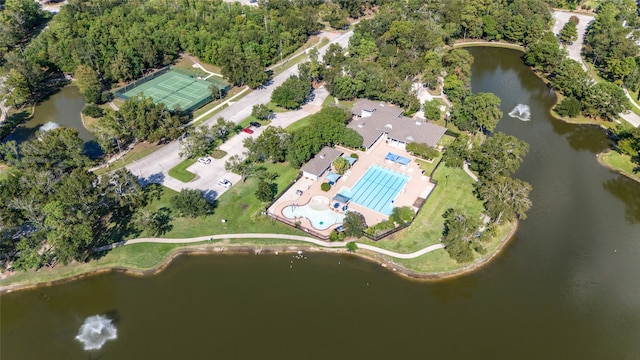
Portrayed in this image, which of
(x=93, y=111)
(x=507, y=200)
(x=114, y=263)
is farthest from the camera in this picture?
(x=93, y=111)

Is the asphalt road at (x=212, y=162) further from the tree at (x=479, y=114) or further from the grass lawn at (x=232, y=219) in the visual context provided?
the tree at (x=479, y=114)

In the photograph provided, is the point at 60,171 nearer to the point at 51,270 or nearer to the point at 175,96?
the point at 51,270

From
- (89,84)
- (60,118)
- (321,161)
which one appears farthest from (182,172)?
(60,118)

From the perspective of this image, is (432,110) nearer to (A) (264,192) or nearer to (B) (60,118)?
(A) (264,192)

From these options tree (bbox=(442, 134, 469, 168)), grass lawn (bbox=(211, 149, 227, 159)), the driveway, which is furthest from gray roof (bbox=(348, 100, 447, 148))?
the driveway

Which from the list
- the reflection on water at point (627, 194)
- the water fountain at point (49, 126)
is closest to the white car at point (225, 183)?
the water fountain at point (49, 126)

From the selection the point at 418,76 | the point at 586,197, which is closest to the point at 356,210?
the point at 586,197

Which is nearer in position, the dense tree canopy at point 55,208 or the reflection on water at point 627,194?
the dense tree canopy at point 55,208
